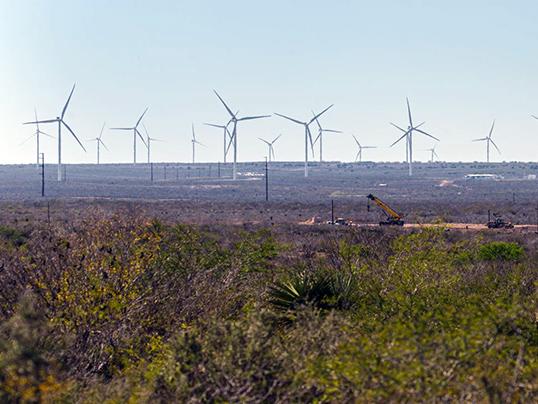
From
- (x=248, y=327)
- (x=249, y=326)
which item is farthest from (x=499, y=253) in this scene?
(x=249, y=326)

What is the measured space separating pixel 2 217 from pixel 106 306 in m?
71.3

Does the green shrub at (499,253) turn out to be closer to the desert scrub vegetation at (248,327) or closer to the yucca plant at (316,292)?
the desert scrub vegetation at (248,327)

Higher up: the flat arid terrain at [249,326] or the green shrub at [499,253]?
the flat arid terrain at [249,326]

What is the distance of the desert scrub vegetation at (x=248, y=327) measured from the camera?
563 inches

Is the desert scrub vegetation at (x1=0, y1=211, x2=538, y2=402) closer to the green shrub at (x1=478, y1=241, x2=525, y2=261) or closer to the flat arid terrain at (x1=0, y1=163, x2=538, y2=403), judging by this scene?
the flat arid terrain at (x1=0, y1=163, x2=538, y2=403)

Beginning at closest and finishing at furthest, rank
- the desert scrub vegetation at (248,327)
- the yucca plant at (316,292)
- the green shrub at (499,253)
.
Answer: the desert scrub vegetation at (248,327) < the yucca plant at (316,292) < the green shrub at (499,253)

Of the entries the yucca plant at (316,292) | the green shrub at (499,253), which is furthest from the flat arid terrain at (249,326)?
the green shrub at (499,253)

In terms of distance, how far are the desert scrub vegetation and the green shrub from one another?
12753mm

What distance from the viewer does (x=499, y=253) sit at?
4888cm

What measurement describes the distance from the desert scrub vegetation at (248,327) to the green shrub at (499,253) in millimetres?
12753

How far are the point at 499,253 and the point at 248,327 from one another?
34734 millimetres

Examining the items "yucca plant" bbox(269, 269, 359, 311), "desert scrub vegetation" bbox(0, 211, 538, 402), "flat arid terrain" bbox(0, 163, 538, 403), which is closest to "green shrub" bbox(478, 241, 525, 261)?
"flat arid terrain" bbox(0, 163, 538, 403)

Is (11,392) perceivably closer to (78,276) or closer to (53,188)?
(78,276)

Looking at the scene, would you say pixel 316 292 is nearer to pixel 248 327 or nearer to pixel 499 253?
pixel 248 327
